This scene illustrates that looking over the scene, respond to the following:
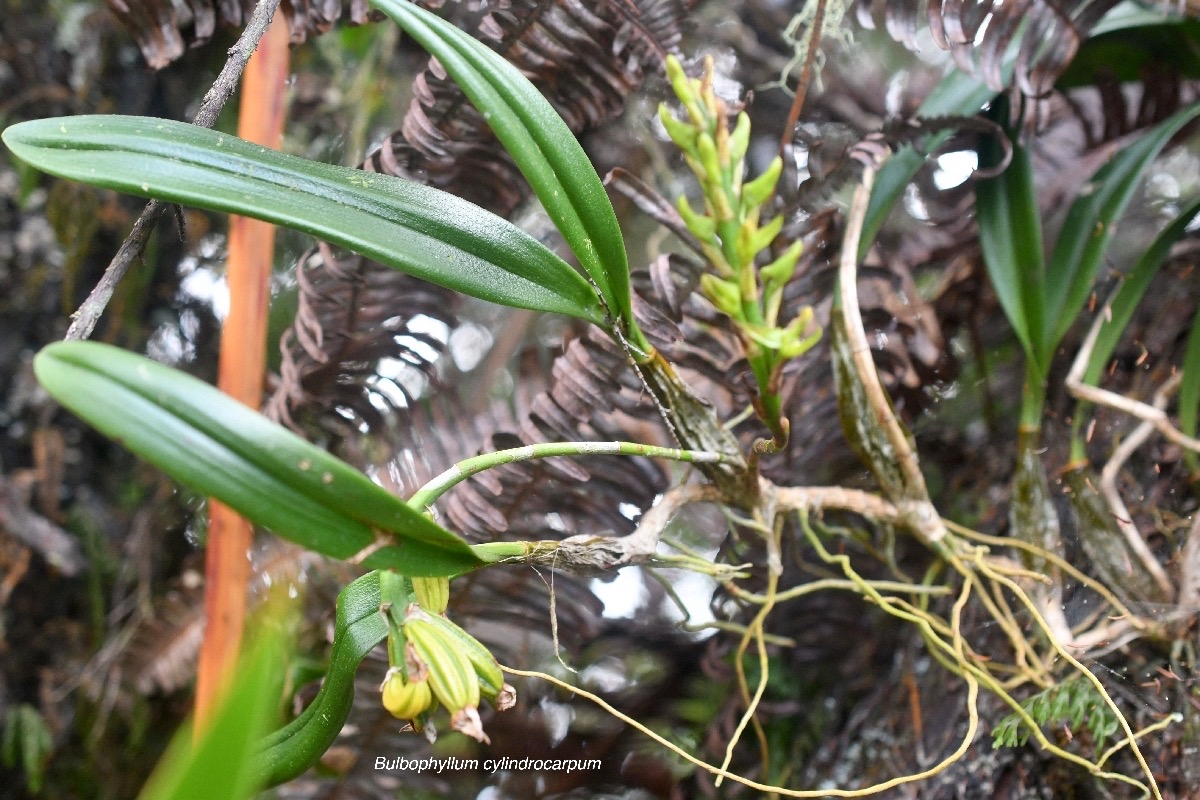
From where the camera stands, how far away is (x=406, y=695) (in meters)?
0.35

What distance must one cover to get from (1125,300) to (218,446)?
→ 723 mm

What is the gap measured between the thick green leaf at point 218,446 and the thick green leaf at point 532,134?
0.20m

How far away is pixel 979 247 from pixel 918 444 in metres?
0.21

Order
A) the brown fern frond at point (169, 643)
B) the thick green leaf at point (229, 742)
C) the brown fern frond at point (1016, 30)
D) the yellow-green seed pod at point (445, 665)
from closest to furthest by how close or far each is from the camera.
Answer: the thick green leaf at point (229, 742) < the yellow-green seed pod at point (445, 665) < the brown fern frond at point (1016, 30) < the brown fern frond at point (169, 643)

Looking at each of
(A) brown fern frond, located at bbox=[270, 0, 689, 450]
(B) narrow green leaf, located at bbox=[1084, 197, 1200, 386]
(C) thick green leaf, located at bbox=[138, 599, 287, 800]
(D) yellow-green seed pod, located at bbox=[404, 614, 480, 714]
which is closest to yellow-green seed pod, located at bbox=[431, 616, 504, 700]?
(D) yellow-green seed pod, located at bbox=[404, 614, 480, 714]

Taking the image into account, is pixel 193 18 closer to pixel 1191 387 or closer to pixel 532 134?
pixel 532 134

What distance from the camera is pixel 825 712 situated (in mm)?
793

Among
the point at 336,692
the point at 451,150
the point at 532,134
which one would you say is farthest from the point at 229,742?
the point at 451,150

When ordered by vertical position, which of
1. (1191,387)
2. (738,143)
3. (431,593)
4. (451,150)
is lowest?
(1191,387)

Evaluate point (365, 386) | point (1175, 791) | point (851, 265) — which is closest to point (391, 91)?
point (365, 386)

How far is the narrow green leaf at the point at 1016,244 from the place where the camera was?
66cm

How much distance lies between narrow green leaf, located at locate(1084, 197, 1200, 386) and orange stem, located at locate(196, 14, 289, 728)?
744 millimetres

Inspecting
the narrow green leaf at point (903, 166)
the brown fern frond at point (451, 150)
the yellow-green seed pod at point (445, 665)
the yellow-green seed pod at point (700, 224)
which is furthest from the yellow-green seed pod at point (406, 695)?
the narrow green leaf at point (903, 166)

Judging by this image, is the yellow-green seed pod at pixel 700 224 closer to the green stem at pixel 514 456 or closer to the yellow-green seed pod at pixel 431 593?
the green stem at pixel 514 456
